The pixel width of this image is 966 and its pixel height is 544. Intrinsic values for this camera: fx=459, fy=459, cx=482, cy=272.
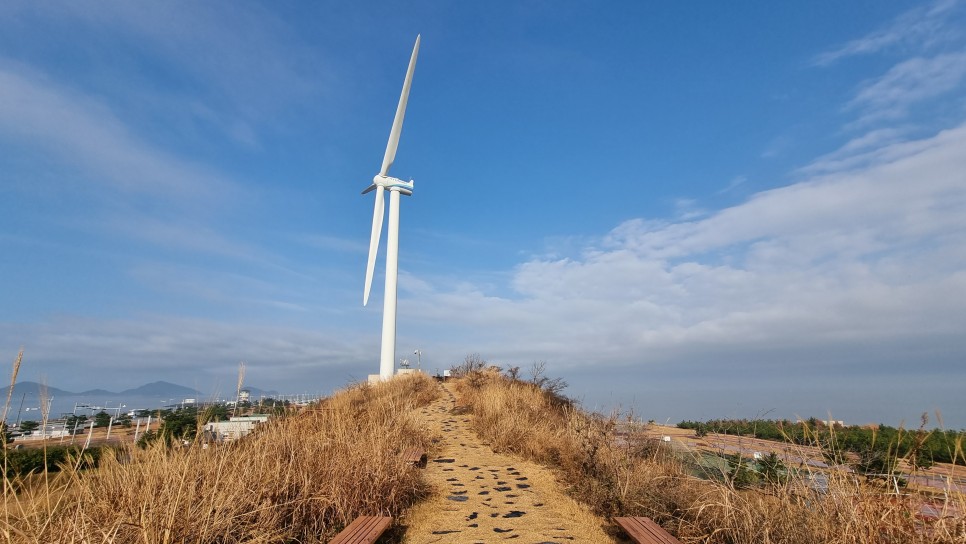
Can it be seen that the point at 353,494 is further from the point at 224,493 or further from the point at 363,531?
the point at 224,493

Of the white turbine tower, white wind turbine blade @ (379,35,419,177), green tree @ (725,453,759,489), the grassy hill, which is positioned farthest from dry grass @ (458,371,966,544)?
white wind turbine blade @ (379,35,419,177)

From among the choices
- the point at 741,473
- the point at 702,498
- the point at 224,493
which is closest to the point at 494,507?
the point at 702,498

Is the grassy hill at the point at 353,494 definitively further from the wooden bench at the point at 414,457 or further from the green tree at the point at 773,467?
the wooden bench at the point at 414,457

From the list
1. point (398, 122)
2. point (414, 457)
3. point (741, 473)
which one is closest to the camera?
point (741, 473)

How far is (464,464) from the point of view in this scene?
11000 mm

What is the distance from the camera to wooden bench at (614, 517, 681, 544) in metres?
4.87

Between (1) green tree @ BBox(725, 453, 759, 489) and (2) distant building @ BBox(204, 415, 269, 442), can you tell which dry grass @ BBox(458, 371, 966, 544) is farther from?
(2) distant building @ BBox(204, 415, 269, 442)

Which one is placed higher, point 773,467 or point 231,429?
point 231,429

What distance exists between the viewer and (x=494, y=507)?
25.3 feet

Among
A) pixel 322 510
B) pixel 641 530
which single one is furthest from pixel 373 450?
pixel 641 530

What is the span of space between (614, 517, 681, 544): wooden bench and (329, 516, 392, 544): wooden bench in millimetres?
2845

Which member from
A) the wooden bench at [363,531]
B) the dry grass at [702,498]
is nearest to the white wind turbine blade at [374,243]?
the dry grass at [702,498]

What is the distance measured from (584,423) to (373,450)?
503 cm

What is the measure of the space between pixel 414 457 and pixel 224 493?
5072mm
